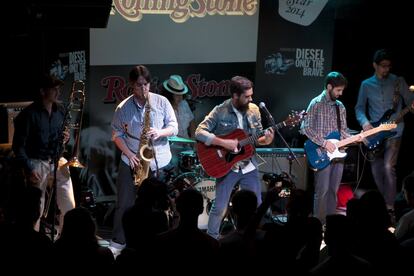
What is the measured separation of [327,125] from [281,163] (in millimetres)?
1603

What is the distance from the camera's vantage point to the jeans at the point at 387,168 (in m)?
11.5

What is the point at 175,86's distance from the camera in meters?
11.6

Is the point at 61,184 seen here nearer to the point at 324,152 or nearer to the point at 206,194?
the point at 206,194

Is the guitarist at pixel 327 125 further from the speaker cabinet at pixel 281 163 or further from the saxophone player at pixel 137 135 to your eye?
the saxophone player at pixel 137 135

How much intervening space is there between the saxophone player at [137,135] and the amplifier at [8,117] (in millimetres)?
1868

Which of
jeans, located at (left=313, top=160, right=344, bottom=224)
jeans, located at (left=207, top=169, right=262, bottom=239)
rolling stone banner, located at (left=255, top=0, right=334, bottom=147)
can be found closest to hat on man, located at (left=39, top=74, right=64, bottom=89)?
jeans, located at (left=207, top=169, right=262, bottom=239)

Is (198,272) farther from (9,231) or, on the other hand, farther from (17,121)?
(17,121)

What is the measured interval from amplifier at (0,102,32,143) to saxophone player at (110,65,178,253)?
1.87 metres

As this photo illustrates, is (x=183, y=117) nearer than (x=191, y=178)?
No

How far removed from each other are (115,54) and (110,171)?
1854mm

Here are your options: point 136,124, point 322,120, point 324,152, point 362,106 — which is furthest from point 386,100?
→ point 136,124

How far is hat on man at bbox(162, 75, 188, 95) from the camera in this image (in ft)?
38.0

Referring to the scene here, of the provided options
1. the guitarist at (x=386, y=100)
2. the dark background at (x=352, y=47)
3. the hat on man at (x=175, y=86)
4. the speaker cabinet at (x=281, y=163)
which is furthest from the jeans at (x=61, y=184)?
the guitarist at (x=386, y=100)

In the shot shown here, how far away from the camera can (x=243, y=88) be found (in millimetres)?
9039
